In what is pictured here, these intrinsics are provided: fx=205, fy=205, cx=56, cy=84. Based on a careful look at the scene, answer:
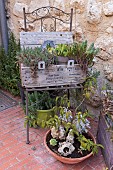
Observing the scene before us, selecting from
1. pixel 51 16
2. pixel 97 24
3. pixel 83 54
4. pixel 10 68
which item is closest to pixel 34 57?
pixel 83 54

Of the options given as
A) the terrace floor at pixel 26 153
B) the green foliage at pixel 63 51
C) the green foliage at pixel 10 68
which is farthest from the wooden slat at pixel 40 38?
the terrace floor at pixel 26 153

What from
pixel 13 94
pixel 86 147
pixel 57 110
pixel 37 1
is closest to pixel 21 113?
pixel 13 94

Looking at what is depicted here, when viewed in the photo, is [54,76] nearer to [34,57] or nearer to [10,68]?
[34,57]

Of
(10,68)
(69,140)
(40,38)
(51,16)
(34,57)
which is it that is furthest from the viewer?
(10,68)

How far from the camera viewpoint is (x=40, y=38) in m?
2.09

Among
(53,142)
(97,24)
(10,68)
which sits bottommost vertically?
(53,142)

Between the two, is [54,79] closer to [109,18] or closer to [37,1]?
[109,18]

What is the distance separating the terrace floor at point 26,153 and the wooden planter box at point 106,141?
0.40ft

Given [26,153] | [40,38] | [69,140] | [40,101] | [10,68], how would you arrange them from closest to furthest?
[69,140]
[26,153]
[40,38]
[40,101]
[10,68]

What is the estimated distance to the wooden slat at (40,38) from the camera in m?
2.05

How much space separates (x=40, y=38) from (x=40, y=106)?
73 centimetres

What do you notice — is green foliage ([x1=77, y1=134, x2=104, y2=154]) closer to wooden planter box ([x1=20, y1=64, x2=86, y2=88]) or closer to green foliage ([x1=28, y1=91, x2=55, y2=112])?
wooden planter box ([x1=20, y1=64, x2=86, y2=88])

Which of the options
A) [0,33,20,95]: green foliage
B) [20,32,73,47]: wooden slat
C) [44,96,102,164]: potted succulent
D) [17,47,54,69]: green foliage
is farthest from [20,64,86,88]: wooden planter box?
[0,33,20,95]: green foliage

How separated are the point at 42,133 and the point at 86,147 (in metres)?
0.63
